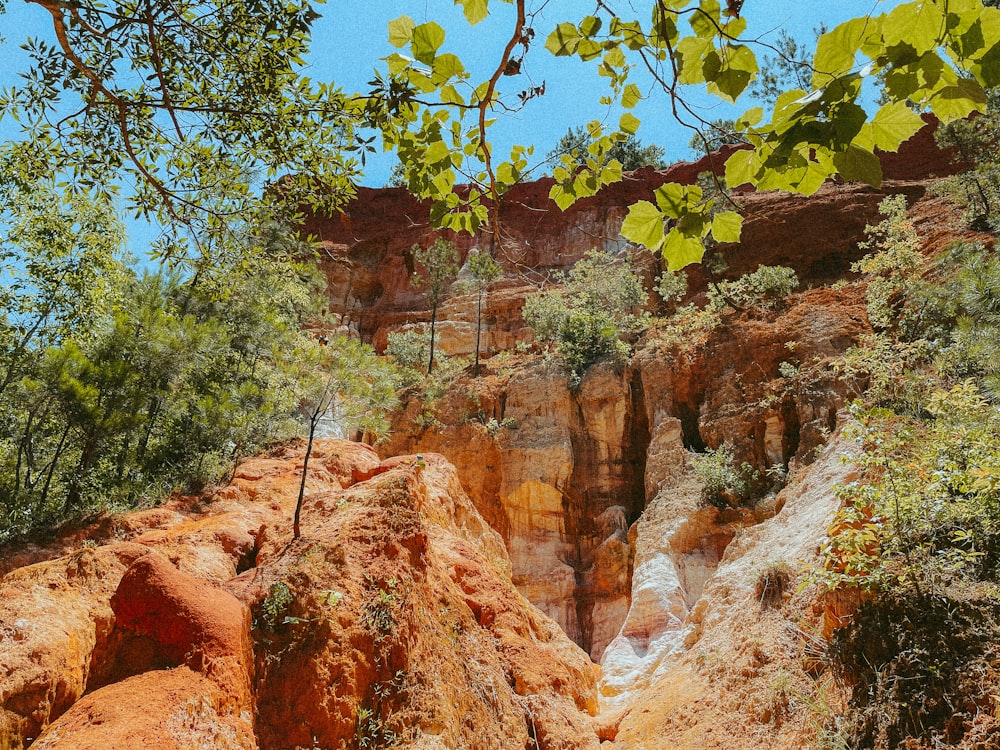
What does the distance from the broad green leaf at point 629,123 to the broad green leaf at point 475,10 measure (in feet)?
2.18

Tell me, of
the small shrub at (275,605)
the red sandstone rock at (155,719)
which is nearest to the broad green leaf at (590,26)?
the red sandstone rock at (155,719)

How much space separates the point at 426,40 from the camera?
198cm

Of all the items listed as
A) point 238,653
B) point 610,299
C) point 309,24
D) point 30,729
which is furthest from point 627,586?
point 309,24

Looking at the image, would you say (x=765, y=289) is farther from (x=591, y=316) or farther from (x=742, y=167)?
(x=742, y=167)

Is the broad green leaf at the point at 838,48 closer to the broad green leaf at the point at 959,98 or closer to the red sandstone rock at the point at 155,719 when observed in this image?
the broad green leaf at the point at 959,98

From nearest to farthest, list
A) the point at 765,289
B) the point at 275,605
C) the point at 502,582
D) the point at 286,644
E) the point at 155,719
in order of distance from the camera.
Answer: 1. the point at 155,719
2. the point at 286,644
3. the point at 275,605
4. the point at 502,582
5. the point at 765,289

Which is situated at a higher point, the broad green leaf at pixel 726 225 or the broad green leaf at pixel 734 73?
the broad green leaf at pixel 734 73

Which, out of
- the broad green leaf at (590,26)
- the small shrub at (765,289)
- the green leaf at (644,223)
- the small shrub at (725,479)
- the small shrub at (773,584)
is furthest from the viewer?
the small shrub at (765,289)

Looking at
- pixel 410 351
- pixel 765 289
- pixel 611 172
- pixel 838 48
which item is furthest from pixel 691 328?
pixel 838 48

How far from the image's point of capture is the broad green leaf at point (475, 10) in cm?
200

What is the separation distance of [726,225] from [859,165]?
36 cm

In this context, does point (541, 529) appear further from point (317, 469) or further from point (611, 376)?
point (317, 469)

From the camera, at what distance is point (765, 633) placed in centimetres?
794

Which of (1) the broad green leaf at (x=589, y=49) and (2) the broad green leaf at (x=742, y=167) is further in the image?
(1) the broad green leaf at (x=589, y=49)
